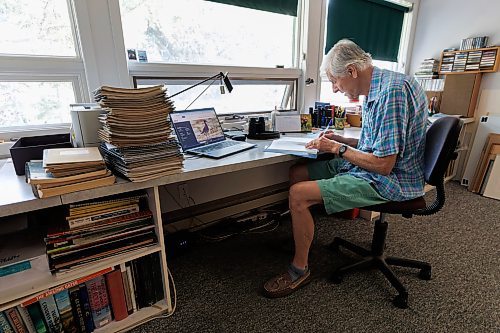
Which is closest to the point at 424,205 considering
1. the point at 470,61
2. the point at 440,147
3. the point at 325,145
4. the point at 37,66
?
the point at 440,147

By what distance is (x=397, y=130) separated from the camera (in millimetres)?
1208

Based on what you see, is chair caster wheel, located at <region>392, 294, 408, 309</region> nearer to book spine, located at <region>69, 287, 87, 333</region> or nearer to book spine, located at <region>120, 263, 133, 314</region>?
book spine, located at <region>120, 263, 133, 314</region>

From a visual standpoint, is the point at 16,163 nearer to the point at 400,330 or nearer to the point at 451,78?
the point at 400,330

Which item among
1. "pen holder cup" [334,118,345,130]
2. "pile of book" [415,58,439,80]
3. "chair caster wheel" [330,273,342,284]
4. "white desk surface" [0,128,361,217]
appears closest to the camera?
"white desk surface" [0,128,361,217]

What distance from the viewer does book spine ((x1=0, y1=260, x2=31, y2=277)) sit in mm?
964

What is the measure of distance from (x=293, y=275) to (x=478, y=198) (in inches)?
97.9

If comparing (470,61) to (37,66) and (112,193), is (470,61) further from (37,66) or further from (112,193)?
(37,66)

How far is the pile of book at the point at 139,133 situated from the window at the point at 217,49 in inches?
32.7

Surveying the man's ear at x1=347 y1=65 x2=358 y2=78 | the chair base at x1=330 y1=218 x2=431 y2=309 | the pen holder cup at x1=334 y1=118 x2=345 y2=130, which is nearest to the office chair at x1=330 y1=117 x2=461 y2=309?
the chair base at x1=330 y1=218 x2=431 y2=309

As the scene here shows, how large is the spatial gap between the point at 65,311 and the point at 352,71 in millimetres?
1738

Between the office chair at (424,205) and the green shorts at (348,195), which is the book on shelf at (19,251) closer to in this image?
the green shorts at (348,195)

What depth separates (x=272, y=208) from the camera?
2467 mm

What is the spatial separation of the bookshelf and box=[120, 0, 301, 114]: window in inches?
79.6

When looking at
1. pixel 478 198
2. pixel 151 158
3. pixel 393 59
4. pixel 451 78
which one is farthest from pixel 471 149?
pixel 151 158
